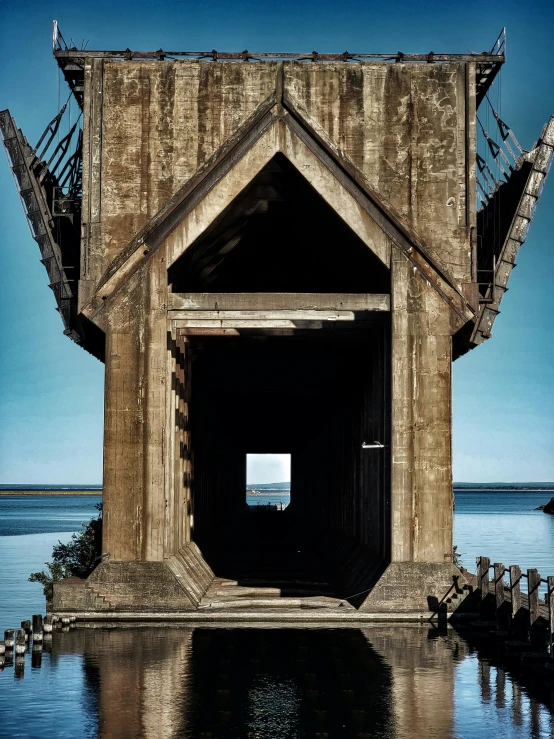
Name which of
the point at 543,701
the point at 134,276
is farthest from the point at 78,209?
the point at 543,701

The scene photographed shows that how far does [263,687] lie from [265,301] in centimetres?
1530

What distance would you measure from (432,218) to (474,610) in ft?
42.6

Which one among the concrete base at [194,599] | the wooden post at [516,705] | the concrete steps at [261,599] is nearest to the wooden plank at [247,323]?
the concrete base at [194,599]

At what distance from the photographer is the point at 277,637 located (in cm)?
3075

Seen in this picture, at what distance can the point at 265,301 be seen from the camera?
36094mm

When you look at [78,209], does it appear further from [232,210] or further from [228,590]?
[228,590]

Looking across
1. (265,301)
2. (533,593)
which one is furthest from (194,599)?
(533,593)

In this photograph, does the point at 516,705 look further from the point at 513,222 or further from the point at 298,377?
the point at 298,377

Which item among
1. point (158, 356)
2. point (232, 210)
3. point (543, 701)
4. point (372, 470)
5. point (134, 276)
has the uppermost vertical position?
point (232, 210)

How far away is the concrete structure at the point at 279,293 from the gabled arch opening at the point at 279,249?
0.19 meters

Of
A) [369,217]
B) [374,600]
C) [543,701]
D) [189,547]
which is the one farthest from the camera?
[189,547]

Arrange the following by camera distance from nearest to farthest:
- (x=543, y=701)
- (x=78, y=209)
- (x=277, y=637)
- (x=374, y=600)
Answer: (x=543, y=701), (x=277, y=637), (x=374, y=600), (x=78, y=209)

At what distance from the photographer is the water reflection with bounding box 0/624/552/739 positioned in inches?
816

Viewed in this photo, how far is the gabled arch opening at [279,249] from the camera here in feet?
122
